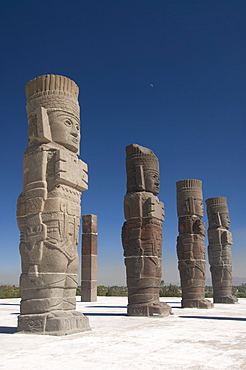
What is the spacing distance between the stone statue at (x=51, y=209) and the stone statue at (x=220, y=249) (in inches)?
541

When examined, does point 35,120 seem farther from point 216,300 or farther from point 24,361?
point 216,300

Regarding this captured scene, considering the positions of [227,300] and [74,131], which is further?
[227,300]

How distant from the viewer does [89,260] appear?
21609mm

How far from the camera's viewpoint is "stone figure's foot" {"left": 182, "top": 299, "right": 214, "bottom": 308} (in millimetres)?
16578

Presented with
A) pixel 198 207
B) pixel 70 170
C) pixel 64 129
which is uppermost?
pixel 64 129

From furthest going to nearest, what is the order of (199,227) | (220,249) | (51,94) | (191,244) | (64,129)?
(220,249), (199,227), (191,244), (51,94), (64,129)

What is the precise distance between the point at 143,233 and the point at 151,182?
1829 millimetres

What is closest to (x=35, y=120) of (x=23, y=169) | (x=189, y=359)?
(x=23, y=169)

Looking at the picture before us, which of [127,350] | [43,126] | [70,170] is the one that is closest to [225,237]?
[70,170]

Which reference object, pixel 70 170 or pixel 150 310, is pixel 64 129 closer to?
pixel 70 170

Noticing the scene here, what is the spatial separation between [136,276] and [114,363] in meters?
7.77

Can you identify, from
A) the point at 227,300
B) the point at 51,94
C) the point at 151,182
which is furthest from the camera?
the point at 227,300

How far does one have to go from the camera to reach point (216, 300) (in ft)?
68.6

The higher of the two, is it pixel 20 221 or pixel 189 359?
pixel 20 221
